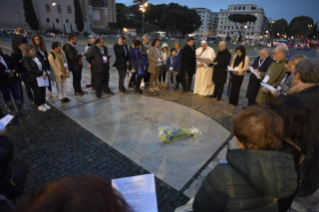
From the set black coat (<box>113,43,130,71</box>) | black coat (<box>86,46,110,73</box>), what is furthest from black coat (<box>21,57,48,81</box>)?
black coat (<box>113,43,130,71</box>)

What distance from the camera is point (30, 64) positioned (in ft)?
14.2

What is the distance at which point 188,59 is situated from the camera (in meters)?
6.31

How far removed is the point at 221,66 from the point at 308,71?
3.62 metres

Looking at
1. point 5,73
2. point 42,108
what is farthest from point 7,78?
point 42,108

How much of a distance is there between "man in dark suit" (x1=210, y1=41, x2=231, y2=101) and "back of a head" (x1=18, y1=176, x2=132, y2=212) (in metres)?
5.60

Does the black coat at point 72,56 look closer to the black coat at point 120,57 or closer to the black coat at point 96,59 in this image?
the black coat at point 96,59

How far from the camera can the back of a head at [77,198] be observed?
0.54m

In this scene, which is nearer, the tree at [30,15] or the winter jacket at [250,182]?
the winter jacket at [250,182]

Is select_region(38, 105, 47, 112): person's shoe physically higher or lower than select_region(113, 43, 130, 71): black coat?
lower

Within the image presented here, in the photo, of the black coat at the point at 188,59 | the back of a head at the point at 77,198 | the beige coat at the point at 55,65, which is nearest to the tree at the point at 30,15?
the beige coat at the point at 55,65

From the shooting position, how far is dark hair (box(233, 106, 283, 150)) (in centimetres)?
115

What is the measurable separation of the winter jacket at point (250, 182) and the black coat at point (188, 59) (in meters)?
5.43

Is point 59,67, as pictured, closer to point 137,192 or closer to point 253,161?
point 137,192

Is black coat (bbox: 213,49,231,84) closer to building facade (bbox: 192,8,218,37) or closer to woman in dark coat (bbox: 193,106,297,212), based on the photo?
woman in dark coat (bbox: 193,106,297,212)
